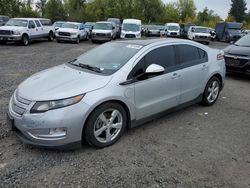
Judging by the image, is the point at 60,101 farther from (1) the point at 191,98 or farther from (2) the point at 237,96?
(2) the point at 237,96

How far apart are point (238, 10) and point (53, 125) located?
90.4m

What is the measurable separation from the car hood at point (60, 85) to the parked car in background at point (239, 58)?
232 inches

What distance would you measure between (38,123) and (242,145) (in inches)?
121

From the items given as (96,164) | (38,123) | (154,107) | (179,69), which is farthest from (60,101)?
(179,69)

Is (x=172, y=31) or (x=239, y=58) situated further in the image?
(x=172, y=31)

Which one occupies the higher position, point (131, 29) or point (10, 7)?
point (10, 7)

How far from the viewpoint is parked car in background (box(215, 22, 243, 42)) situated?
30241mm

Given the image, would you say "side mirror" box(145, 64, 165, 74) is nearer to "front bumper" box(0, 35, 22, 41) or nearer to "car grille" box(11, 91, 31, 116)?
"car grille" box(11, 91, 31, 116)

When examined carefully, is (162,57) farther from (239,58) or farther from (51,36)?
(51,36)

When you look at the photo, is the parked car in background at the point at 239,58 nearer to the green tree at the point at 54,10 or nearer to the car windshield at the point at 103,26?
the car windshield at the point at 103,26

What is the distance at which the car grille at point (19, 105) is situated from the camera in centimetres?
361

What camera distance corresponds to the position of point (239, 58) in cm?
846

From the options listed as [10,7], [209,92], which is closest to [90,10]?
[10,7]

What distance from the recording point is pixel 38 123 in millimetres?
3477
